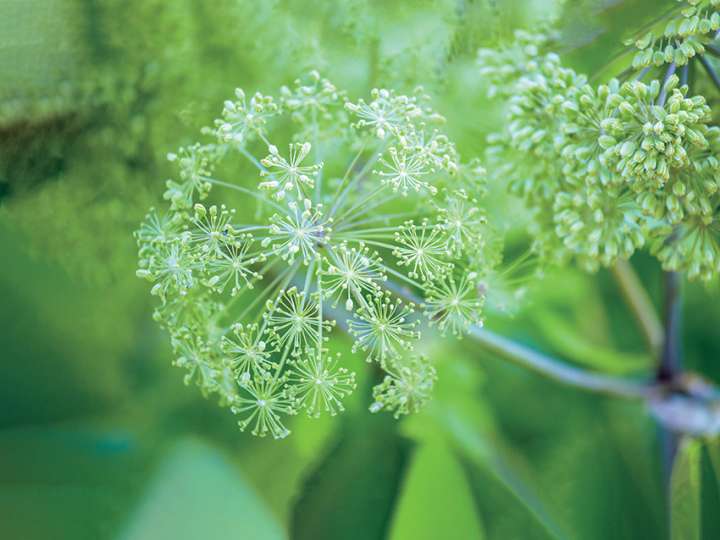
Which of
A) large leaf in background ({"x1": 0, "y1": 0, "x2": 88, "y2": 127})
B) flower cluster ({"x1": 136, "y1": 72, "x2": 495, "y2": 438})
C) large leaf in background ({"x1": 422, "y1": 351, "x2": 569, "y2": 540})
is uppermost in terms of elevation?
large leaf in background ({"x1": 0, "y1": 0, "x2": 88, "y2": 127})

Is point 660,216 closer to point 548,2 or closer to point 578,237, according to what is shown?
point 578,237

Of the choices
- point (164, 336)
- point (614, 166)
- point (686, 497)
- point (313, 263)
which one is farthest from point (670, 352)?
point (164, 336)

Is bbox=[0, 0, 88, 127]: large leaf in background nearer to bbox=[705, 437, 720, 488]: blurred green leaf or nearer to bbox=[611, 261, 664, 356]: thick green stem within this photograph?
bbox=[611, 261, 664, 356]: thick green stem

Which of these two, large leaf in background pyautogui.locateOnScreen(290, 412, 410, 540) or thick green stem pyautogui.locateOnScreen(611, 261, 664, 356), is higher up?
thick green stem pyautogui.locateOnScreen(611, 261, 664, 356)

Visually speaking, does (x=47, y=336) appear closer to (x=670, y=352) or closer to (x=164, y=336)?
(x=164, y=336)

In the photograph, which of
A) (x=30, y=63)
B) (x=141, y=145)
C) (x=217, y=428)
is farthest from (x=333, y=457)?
(x=30, y=63)

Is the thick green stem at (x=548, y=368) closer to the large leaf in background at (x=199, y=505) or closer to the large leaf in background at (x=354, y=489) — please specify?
the large leaf in background at (x=354, y=489)

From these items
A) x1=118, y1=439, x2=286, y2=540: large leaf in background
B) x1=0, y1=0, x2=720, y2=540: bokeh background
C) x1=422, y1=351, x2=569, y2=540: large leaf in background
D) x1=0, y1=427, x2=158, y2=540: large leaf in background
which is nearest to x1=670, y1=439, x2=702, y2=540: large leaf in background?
x1=0, y1=0, x2=720, y2=540: bokeh background
